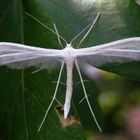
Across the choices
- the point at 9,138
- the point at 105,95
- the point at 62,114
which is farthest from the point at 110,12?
the point at 105,95

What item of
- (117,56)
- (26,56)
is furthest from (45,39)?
(117,56)

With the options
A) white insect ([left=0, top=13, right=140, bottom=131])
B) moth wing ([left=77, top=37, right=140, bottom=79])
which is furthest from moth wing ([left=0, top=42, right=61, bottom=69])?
moth wing ([left=77, top=37, right=140, bottom=79])

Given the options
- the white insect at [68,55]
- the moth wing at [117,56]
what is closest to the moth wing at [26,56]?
the white insect at [68,55]

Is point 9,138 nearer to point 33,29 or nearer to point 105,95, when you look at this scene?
point 33,29

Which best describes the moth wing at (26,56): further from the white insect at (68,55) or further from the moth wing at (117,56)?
the moth wing at (117,56)

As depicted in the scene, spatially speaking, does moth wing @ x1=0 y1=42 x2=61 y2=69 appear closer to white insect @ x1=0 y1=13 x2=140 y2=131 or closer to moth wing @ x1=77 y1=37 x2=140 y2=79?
white insect @ x1=0 y1=13 x2=140 y2=131

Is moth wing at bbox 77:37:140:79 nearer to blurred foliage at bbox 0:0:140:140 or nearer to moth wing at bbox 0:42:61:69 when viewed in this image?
blurred foliage at bbox 0:0:140:140

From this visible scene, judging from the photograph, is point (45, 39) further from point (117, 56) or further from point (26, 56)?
point (117, 56)

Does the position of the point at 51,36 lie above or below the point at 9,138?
above
